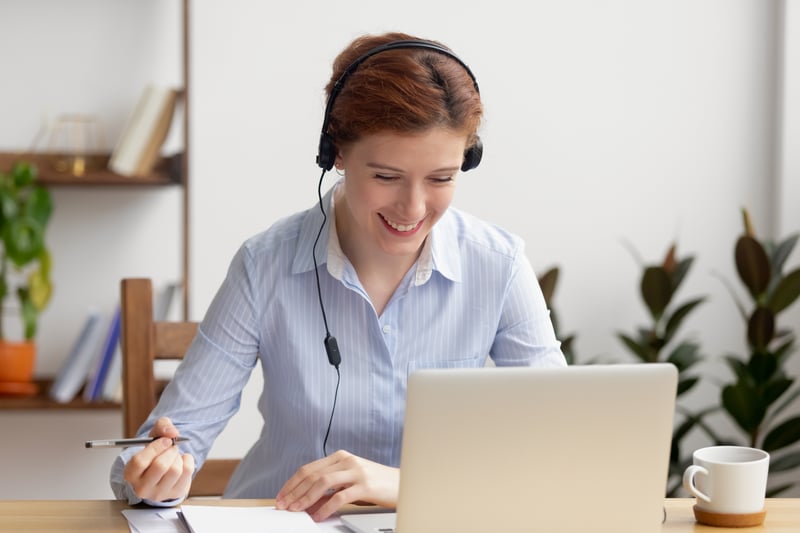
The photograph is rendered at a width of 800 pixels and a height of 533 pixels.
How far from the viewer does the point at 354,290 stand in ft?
5.11

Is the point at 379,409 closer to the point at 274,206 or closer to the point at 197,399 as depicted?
the point at 197,399

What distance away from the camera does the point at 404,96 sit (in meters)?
1.38

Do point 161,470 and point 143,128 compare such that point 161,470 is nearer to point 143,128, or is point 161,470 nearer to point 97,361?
point 97,361

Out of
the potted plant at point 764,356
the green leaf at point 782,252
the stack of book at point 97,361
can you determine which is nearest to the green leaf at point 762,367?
the potted plant at point 764,356

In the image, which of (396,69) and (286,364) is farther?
(286,364)

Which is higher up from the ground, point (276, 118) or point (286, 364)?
point (276, 118)

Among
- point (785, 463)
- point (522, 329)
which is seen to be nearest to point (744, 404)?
point (785, 463)

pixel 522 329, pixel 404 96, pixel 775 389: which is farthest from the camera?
pixel 775 389

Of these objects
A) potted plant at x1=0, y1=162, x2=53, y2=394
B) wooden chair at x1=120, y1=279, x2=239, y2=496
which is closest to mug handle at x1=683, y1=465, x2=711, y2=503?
wooden chair at x1=120, y1=279, x2=239, y2=496

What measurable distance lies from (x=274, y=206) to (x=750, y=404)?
4.36 feet

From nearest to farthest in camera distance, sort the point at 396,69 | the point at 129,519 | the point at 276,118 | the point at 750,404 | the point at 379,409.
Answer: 1. the point at 129,519
2. the point at 396,69
3. the point at 379,409
4. the point at 750,404
5. the point at 276,118

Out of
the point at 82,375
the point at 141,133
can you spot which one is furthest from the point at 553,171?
the point at 82,375

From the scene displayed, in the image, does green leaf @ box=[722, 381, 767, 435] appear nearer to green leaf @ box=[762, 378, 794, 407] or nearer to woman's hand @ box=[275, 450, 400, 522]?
green leaf @ box=[762, 378, 794, 407]

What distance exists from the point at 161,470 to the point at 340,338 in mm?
422
